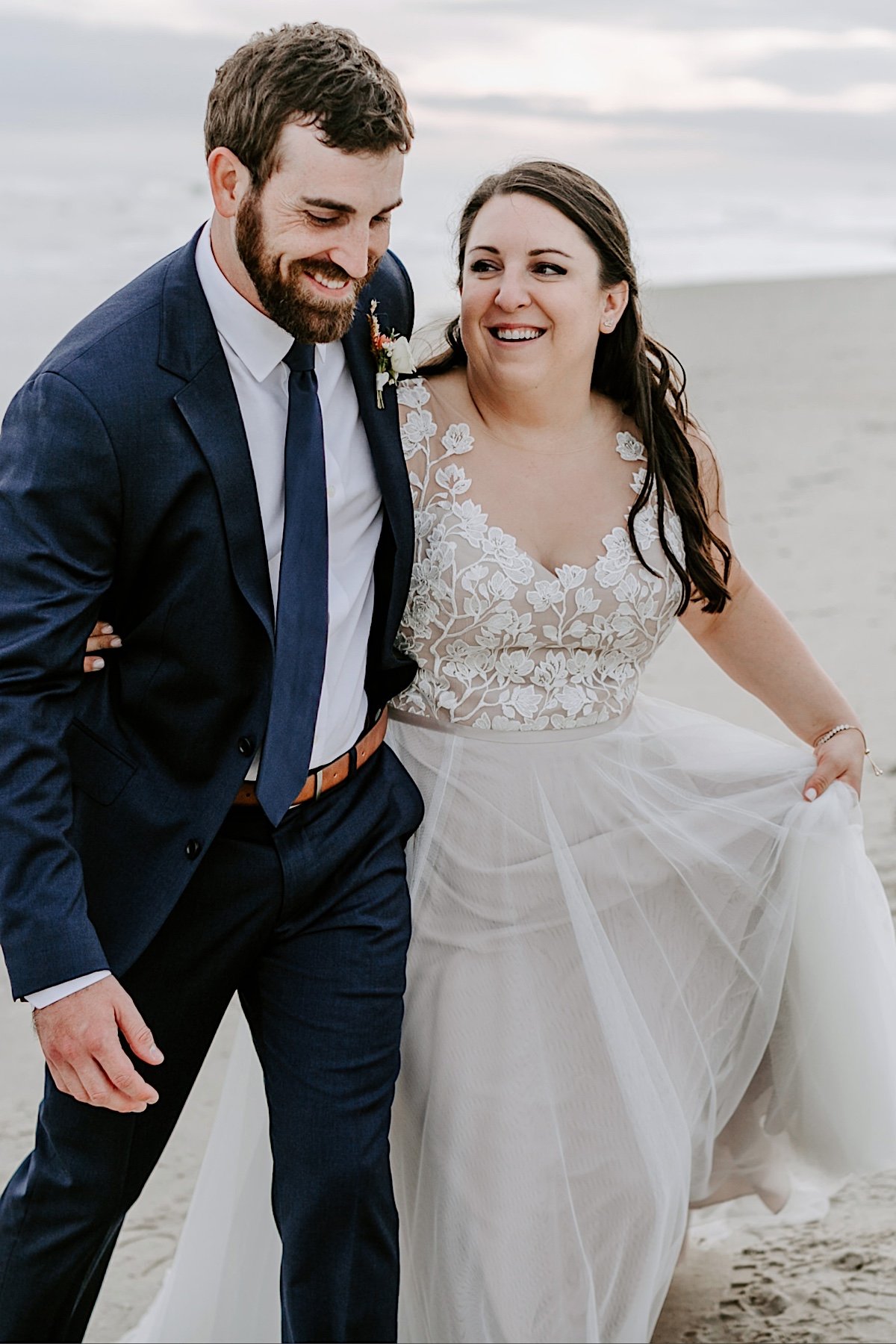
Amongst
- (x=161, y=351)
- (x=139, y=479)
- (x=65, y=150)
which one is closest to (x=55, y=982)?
(x=139, y=479)

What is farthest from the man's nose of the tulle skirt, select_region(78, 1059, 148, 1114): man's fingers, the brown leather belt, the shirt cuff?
select_region(78, 1059, 148, 1114): man's fingers

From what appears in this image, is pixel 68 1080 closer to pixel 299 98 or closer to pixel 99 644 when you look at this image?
pixel 99 644

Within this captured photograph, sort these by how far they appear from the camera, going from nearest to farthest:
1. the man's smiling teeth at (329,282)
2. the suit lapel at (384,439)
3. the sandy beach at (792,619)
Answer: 1. the man's smiling teeth at (329,282)
2. the suit lapel at (384,439)
3. the sandy beach at (792,619)

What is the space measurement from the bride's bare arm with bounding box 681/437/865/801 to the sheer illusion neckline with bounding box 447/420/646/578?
0.19 m

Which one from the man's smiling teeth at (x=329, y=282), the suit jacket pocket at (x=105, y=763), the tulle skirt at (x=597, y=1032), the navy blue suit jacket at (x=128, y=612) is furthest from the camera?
the tulle skirt at (x=597, y=1032)

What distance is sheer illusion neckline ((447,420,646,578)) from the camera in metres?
2.91

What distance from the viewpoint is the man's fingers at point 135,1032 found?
2.41m

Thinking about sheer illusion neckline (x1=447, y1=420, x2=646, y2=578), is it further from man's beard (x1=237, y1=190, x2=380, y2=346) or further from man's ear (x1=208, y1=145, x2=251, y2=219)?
man's ear (x1=208, y1=145, x2=251, y2=219)

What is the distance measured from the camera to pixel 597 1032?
9.49ft

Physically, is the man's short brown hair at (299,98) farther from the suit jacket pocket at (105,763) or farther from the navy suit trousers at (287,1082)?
the navy suit trousers at (287,1082)

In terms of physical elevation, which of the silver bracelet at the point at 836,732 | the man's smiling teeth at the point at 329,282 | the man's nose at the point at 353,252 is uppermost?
the man's nose at the point at 353,252

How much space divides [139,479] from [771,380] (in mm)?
12342

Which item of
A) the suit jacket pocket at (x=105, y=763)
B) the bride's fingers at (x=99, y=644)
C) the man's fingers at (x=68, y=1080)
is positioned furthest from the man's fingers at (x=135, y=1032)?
the bride's fingers at (x=99, y=644)

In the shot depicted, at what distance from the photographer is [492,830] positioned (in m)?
2.97
